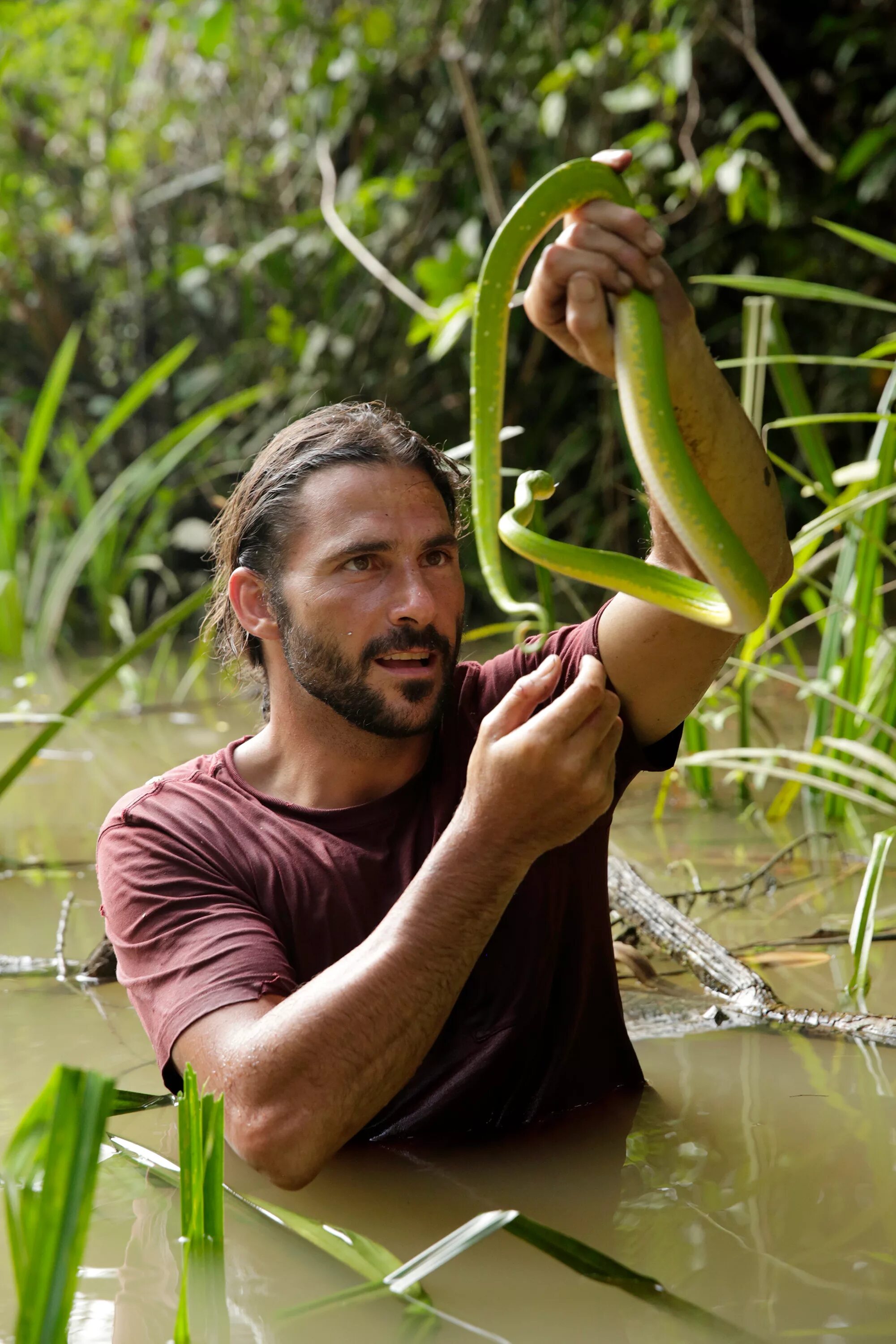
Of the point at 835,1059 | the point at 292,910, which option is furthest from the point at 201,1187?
the point at 835,1059

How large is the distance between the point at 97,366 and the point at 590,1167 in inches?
254

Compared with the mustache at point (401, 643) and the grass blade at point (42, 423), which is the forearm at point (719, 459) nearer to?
the mustache at point (401, 643)

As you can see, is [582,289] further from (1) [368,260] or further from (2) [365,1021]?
(1) [368,260]

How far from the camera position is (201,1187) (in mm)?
1167

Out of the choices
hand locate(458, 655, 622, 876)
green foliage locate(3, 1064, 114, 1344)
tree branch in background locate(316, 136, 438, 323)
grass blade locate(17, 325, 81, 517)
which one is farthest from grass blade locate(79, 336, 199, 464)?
green foliage locate(3, 1064, 114, 1344)

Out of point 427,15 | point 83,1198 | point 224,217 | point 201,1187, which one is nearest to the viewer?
point 83,1198

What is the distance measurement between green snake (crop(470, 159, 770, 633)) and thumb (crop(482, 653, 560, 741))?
80mm

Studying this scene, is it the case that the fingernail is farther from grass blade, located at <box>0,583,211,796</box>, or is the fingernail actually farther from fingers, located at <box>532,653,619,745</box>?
grass blade, located at <box>0,583,211,796</box>

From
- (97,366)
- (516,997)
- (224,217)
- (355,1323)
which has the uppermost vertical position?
(224,217)

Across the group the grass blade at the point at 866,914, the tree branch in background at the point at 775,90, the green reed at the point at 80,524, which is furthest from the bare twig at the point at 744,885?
the green reed at the point at 80,524

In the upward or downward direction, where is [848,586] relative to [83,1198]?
upward

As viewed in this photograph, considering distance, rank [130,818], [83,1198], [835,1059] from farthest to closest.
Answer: [835,1059] → [130,818] → [83,1198]

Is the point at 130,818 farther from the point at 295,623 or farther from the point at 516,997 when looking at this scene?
the point at 516,997

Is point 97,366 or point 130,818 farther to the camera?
point 97,366
